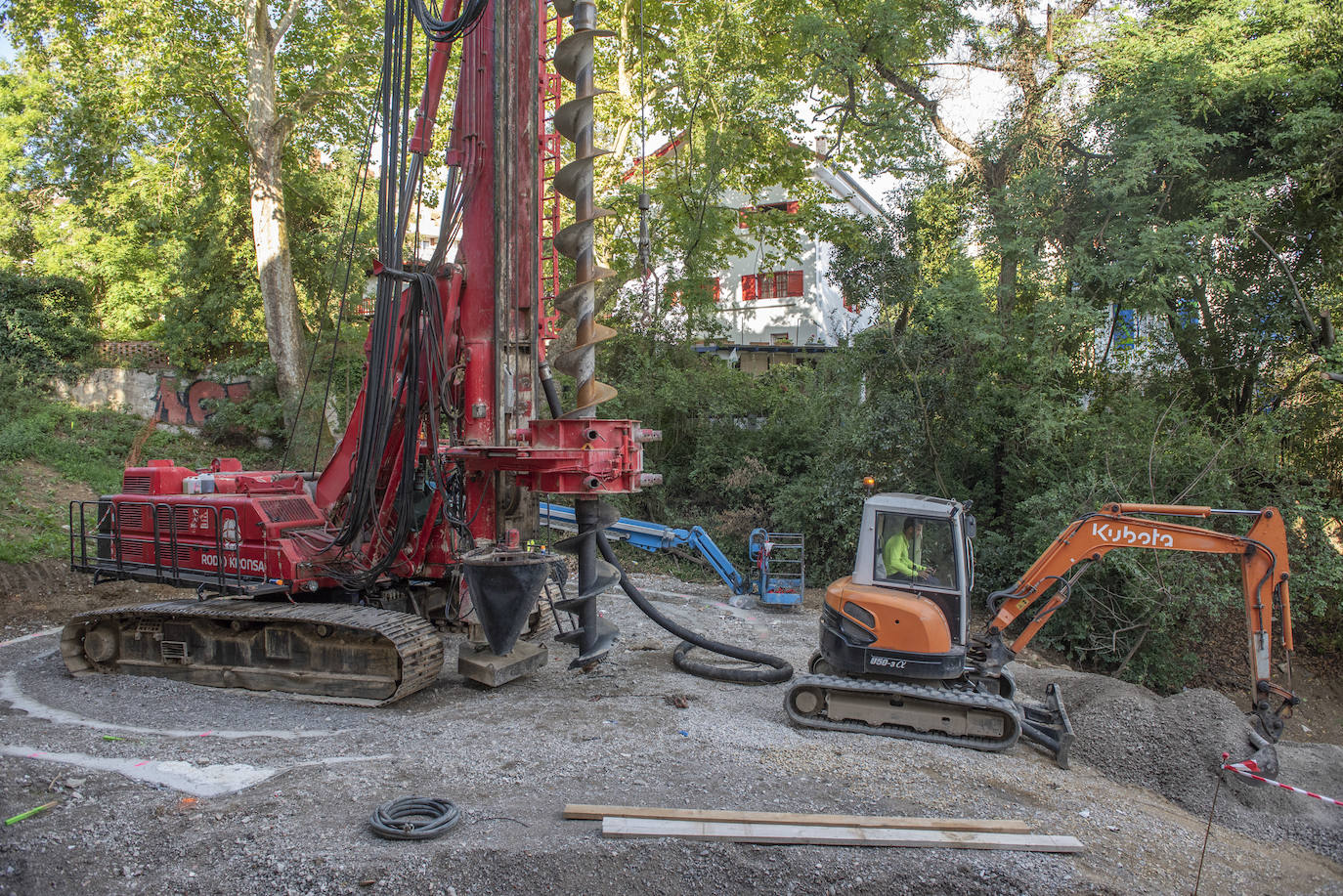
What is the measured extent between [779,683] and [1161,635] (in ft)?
20.0

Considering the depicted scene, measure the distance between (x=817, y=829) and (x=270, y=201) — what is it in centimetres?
1698

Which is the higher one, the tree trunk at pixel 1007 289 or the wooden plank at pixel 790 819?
the tree trunk at pixel 1007 289

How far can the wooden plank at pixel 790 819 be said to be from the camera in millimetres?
4676

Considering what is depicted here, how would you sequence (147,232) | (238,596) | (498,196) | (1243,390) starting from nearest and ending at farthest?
(498,196) → (238,596) → (1243,390) → (147,232)

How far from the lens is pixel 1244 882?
475cm

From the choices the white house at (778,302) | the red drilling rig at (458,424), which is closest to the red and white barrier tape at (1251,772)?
the red drilling rig at (458,424)

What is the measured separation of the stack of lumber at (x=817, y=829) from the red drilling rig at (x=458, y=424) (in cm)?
175

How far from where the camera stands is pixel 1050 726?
685 cm

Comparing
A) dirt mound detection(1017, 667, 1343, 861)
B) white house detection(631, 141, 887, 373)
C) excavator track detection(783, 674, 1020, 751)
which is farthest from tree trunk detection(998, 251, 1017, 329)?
white house detection(631, 141, 887, 373)

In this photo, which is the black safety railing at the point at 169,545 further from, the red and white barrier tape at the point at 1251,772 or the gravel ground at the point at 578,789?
the red and white barrier tape at the point at 1251,772

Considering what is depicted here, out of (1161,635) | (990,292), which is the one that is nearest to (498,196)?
(990,292)

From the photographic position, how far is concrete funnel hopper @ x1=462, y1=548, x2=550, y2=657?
5.71m

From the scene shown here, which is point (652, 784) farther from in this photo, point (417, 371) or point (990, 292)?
point (990, 292)

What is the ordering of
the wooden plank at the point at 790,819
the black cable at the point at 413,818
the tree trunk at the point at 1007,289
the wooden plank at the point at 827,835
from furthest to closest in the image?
the tree trunk at the point at 1007,289 < the wooden plank at the point at 790,819 < the wooden plank at the point at 827,835 < the black cable at the point at 413,818
